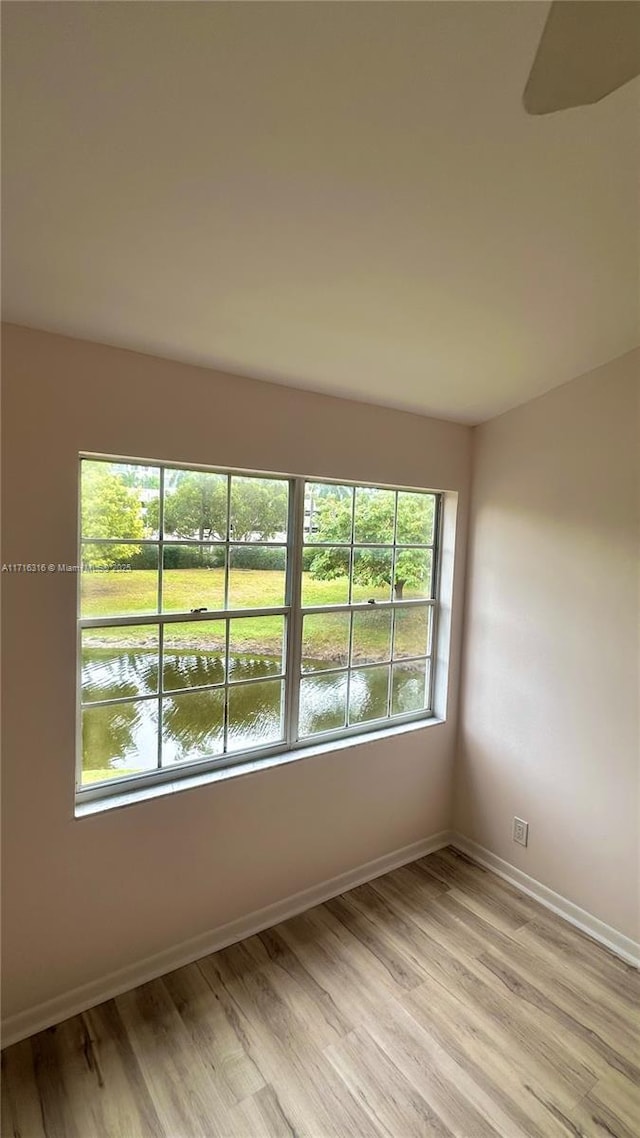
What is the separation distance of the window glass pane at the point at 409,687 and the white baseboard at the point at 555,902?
0.77m

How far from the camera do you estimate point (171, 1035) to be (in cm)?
159

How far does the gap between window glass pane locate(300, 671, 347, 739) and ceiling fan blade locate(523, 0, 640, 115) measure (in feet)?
6.49

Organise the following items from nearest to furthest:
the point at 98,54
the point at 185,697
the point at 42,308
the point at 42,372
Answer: the point at 98,54
the point at 42,308
the point at 42,372
the point at 185,697

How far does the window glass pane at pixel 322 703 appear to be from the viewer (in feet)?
7.45

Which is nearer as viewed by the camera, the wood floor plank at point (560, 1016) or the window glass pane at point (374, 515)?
the wood floor plank at point (560, 1016)

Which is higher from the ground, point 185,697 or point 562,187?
point 562,187

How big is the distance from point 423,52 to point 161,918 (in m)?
2.52

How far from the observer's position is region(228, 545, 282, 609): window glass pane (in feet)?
6.60

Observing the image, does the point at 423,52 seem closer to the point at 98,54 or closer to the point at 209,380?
the point at 98,54

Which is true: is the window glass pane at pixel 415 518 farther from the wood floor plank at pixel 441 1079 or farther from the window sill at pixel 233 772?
the wood floor plank at pixel 441 1079

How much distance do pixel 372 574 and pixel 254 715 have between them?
86 cm

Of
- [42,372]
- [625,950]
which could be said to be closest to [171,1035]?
[625,950]

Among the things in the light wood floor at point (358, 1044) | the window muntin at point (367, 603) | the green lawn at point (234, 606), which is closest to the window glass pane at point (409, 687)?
the window muntin at point (367, 603)

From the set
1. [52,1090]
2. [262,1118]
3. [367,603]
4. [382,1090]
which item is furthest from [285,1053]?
[367,603]
